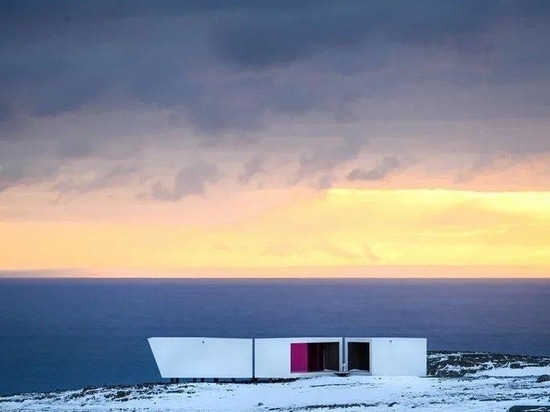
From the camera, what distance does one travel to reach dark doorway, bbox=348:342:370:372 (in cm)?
4094

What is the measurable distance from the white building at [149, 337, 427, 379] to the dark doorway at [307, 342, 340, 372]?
25 centimetres

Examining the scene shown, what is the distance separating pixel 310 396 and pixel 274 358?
195 inches

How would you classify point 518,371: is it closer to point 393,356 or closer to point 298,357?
point 393,356

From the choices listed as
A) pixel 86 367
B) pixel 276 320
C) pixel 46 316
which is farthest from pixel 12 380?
pixel 46 316

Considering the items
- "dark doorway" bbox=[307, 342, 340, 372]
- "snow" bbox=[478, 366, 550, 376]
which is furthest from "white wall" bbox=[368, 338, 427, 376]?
"snow" bbox=[478, 366, 550, 376]

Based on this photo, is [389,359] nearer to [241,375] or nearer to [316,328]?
[241,375]

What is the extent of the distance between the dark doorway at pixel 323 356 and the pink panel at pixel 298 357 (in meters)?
0.23

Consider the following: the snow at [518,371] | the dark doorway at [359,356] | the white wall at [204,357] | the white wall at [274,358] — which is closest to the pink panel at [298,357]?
the white wall at [274,358]

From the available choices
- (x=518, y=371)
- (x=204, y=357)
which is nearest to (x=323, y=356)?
(x=204, y=357)

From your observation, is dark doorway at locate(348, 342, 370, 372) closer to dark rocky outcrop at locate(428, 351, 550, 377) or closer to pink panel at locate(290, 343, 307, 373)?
pink panel at locate(290, 343, 307, 373)

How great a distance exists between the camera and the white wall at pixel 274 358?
40.2 m

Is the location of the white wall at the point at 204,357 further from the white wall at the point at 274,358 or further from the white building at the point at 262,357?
the white wall at the point at 274,358

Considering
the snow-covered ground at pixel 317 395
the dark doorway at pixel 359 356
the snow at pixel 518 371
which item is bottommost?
the snow-covered ground at pixel 317 395

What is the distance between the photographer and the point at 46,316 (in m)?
199
